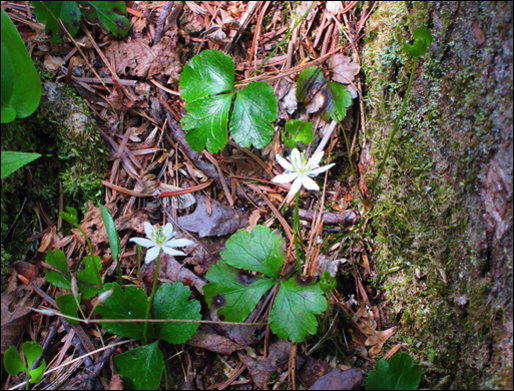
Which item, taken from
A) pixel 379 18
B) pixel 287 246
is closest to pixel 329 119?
pixel 379 18

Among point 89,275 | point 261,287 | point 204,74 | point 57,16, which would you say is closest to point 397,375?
point 261,287

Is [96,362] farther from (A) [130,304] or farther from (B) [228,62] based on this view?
(B) [228,62]

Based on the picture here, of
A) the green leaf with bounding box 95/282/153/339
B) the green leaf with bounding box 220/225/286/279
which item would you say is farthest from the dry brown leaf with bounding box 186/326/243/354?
the green leaf with bounding box 220/225/286/279

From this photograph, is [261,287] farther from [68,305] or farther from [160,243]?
[68,305]

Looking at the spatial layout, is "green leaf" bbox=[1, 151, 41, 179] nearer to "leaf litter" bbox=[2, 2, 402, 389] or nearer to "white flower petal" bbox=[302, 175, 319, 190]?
"leaf litter" bbox=[2, 2, 402, 389]

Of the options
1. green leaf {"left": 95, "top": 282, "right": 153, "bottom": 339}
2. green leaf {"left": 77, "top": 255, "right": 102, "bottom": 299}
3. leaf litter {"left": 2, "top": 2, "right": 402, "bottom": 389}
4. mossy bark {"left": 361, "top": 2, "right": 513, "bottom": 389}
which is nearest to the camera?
mossy bark {"left": 361, "top": 2, "right": 513, "bottom": 389}

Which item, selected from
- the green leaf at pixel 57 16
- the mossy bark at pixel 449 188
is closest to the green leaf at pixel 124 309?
the mossy bark at pixel 449 188

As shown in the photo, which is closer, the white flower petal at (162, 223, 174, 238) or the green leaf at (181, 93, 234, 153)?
the white flower petal at (162, 223, 174, 238)
